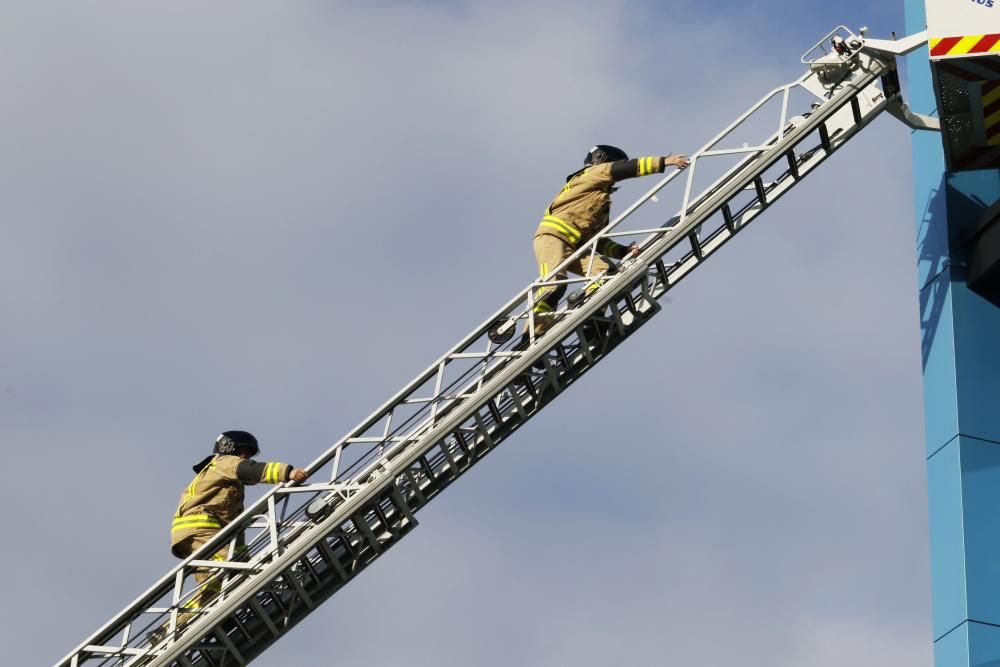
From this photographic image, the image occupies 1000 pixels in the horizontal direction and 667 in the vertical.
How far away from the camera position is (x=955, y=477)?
15164 millimetres

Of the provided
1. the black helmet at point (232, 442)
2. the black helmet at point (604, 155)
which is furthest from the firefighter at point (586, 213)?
the black helmet at point (232, 442)

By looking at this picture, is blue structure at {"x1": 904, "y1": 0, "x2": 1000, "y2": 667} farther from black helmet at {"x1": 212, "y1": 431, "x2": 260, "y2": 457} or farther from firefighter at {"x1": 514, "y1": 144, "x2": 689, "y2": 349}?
black helmet at {"x1": 212, "y1": 431, "x2": 260, "y2": 457}

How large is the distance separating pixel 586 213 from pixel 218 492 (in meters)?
4.41

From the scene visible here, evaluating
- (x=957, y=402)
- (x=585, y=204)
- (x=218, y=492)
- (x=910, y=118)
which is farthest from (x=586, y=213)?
(x=218, y=492)

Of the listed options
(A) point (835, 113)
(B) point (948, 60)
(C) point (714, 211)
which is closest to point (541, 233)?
(C) point (714, 211)

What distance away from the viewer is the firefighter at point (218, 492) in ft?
50.9

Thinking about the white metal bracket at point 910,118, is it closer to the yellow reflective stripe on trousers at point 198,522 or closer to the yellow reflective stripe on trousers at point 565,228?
the yellow reflective stripe on trousers at point 565,228

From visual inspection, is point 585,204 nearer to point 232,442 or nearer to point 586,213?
point 586,213

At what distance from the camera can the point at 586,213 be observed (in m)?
16.6

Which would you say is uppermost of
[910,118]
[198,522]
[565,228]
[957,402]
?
[910,118]

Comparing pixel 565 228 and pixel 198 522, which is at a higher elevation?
pixel 565 228

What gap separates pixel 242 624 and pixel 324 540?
1.02 m

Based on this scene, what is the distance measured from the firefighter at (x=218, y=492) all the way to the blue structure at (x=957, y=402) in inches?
234

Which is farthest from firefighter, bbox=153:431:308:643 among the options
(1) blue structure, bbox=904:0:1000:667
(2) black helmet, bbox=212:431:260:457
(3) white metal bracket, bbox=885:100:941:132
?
(3) white metal bracket, bbox=885:100:941:132
